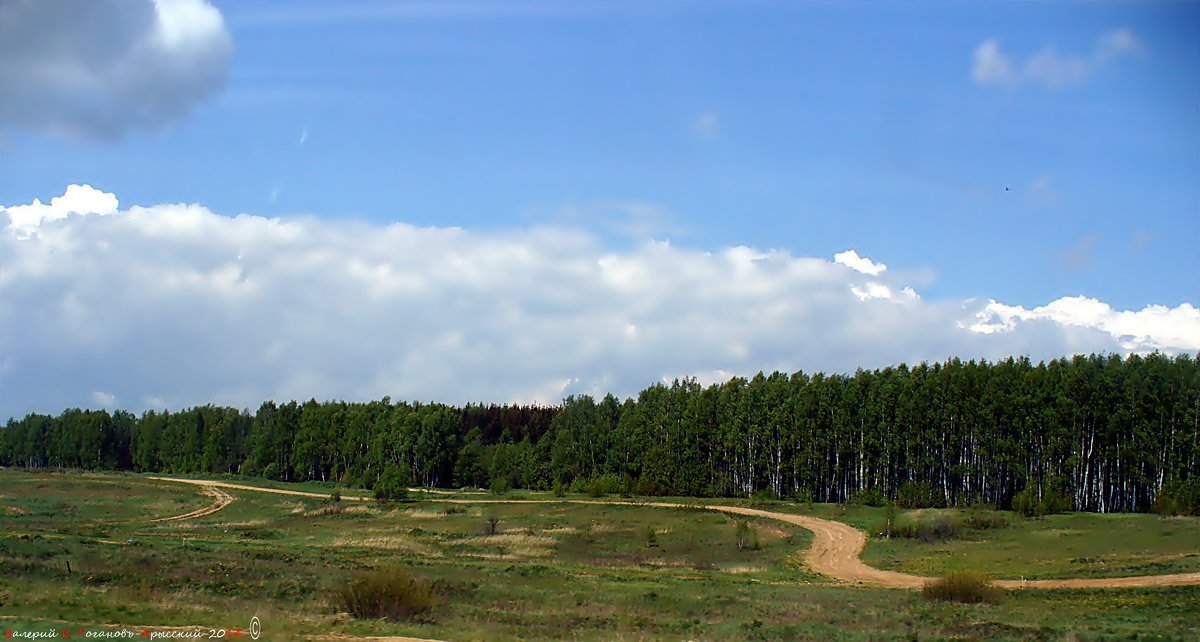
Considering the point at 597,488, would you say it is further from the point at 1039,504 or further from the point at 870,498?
the point at 1039,504

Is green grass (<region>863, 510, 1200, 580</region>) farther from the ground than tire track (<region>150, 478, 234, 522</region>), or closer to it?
farther from the ground

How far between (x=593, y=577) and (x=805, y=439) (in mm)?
60533

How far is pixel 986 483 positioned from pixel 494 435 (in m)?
95.0

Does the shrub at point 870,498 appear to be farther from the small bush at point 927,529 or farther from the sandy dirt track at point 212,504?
the sandy dirt track at point 212,504

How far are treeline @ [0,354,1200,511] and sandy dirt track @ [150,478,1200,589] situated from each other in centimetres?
1383

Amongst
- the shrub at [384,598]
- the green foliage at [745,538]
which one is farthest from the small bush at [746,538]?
the shrub at [384,598]

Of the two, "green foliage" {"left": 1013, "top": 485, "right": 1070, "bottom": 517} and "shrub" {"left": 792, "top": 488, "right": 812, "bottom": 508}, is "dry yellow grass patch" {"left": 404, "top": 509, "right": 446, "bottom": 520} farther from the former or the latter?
"green foliage" {"left": 1013, "top": 485, "right": 1070, "bottom": 517}

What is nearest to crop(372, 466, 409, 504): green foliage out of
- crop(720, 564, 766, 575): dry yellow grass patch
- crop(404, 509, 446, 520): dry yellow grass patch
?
crop(404, 509, 446, 520): dry yellow grass patch

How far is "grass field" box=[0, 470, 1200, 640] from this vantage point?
1038 inches

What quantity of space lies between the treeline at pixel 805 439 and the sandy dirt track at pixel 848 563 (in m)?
13.8

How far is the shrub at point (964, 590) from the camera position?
34.6 metres

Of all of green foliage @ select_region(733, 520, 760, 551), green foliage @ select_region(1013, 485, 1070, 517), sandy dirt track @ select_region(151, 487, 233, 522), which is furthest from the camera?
sandy dirt track @ select_region(151, 487, 233, 522)

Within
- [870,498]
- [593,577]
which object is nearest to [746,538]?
[593,577]

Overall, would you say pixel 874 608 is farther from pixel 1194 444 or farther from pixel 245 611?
pixel 1194 444
